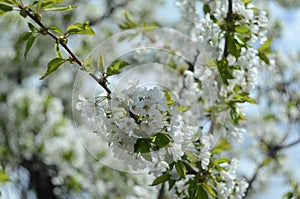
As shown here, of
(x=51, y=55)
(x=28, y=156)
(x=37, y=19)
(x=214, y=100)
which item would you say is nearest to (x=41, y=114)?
(x=28, y=156)

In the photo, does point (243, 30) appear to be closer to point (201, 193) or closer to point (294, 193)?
point (201, 193)

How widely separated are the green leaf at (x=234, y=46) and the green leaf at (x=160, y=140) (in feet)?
2.31

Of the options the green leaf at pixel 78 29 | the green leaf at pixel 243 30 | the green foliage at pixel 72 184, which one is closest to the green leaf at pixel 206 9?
the green leaf at pixel 243 30

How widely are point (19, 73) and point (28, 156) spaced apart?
1.98 meters

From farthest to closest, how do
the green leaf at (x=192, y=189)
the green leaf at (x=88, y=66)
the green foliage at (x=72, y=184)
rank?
1. the green foliage at (x=72, y=184)
2. the green leaf at (x=192, y=189)
3. the green leaf at (x=88, y=66)

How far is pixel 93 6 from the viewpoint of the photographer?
783 cm

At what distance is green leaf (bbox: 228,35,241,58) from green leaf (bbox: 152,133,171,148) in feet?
2.31

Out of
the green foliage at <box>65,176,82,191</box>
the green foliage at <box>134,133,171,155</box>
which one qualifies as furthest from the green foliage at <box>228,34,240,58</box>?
the green foliage at <box>65,176,82,191</box>

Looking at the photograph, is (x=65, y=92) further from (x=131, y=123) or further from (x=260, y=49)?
(x=131, y=123)

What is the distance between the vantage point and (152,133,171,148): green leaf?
5.63 feet

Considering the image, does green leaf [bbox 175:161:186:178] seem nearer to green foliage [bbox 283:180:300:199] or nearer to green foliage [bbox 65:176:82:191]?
green foliage [bbox 283:180:300:199]

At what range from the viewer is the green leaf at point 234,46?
2.26 m

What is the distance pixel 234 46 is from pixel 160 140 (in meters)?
0.74

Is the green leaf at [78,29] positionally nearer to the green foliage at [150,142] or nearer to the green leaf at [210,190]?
the green foliage at [150,142]
